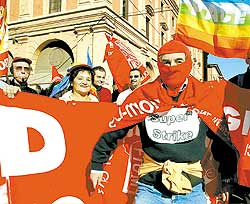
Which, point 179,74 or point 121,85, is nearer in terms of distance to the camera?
point 179,74

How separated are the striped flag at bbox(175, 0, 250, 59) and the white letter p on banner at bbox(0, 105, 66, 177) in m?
1.93

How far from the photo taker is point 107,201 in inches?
167

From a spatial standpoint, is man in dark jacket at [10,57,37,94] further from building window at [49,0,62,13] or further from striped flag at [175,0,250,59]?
building window at [49,0,62,13]

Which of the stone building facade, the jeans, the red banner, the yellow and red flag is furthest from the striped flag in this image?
the stone building facade

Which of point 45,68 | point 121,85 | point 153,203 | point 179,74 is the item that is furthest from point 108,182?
point 45,68

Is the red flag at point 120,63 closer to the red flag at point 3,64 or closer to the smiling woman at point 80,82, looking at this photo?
the red flag at point 3,64

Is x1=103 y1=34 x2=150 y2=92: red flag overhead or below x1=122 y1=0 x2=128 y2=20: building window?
below

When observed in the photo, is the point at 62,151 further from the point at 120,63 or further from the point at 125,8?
the point at 125,8

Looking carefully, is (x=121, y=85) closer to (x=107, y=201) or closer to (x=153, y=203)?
(x=107, y=201)

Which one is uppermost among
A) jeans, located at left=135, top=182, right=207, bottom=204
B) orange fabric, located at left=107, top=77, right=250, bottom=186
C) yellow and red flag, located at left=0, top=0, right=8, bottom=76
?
yellow and red flag, located at left=0, top=0, right=8, bottom=76

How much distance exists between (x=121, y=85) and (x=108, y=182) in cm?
295

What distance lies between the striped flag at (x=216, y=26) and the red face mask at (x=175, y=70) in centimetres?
187

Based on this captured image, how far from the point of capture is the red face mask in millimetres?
3139

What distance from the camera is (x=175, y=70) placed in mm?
3135
